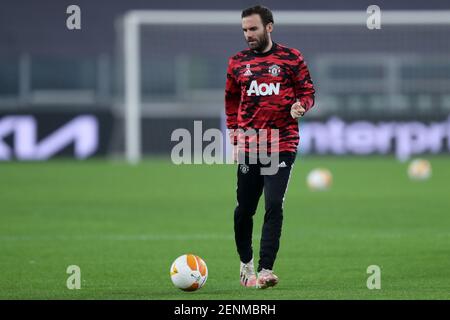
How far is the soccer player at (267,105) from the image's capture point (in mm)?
9016

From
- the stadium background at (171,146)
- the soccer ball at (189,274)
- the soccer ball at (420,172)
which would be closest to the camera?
the soccer ball at (189,274)

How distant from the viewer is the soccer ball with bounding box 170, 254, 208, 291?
8.88 meters

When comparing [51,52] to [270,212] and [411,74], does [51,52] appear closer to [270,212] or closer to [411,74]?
[411,74]

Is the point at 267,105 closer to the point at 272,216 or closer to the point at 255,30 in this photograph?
the point at 255,30

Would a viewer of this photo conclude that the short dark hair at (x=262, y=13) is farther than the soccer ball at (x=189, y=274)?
Yes

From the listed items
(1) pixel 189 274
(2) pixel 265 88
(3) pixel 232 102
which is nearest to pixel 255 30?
(2) pixel 265 88

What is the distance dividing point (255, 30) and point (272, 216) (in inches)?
55.2

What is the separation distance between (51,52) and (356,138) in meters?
9.45

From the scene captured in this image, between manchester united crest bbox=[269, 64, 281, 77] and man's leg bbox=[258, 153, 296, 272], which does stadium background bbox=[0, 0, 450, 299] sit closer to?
man's leg bbox=[258, 153, 296, 272]

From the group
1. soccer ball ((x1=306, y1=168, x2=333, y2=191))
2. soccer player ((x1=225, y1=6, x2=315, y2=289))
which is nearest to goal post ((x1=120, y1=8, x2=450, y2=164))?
soccer ball ((x1=306, y1=168, x2=333, y2=191))

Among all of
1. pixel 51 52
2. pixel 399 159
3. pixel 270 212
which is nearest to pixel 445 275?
pixel 270 212

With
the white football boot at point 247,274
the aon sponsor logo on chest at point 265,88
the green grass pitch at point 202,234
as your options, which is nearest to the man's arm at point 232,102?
the aon sponsor logo on chest at point 265,88

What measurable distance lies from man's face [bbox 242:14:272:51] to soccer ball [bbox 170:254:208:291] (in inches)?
66.8

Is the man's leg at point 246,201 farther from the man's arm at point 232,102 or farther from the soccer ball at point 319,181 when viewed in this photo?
Answer: the soccer ball at point 319,181
